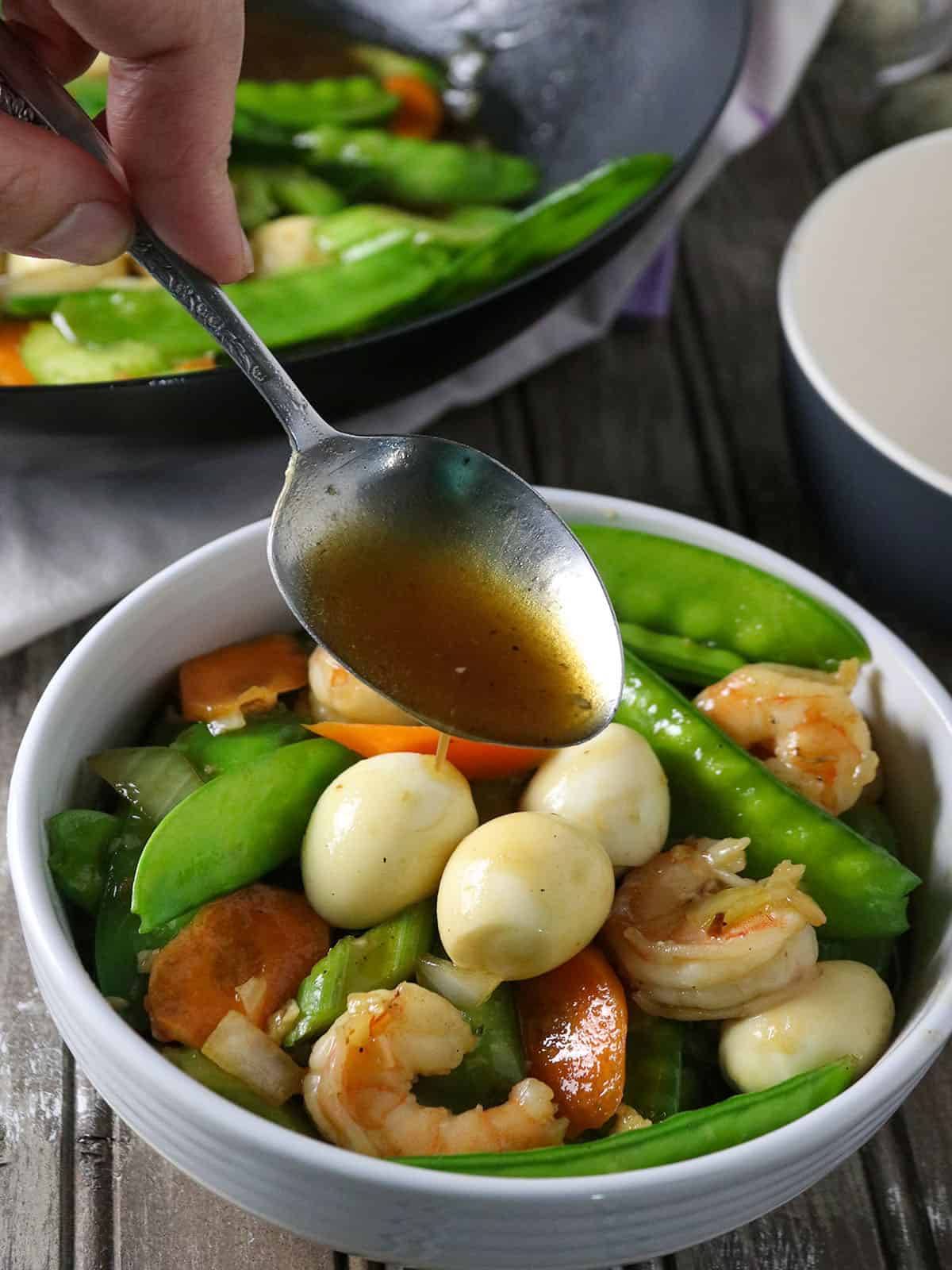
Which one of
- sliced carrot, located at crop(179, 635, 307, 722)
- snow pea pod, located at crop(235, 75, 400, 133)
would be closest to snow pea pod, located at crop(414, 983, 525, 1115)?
sliced carrot, located at crop(179, 635, 307, 722)

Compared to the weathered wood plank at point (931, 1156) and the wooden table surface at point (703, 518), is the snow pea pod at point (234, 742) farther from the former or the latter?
the weathered wood plank at point (931, 1156)

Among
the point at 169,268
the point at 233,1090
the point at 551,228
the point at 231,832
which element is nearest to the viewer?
the point at 233,1090

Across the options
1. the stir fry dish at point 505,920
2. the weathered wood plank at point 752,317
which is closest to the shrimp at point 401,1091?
the stir fry dish at point 505,920

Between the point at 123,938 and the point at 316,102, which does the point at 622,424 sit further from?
the point at 123,938

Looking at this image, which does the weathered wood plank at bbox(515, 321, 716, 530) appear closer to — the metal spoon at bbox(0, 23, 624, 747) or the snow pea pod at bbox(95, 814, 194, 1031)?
the metal spoon at bbox(0, 23, 624, 747)

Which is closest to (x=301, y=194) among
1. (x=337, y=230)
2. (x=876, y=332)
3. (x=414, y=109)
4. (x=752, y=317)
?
(x=337, y=230)

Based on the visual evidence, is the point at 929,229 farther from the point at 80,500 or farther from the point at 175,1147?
the point at 175,1147
